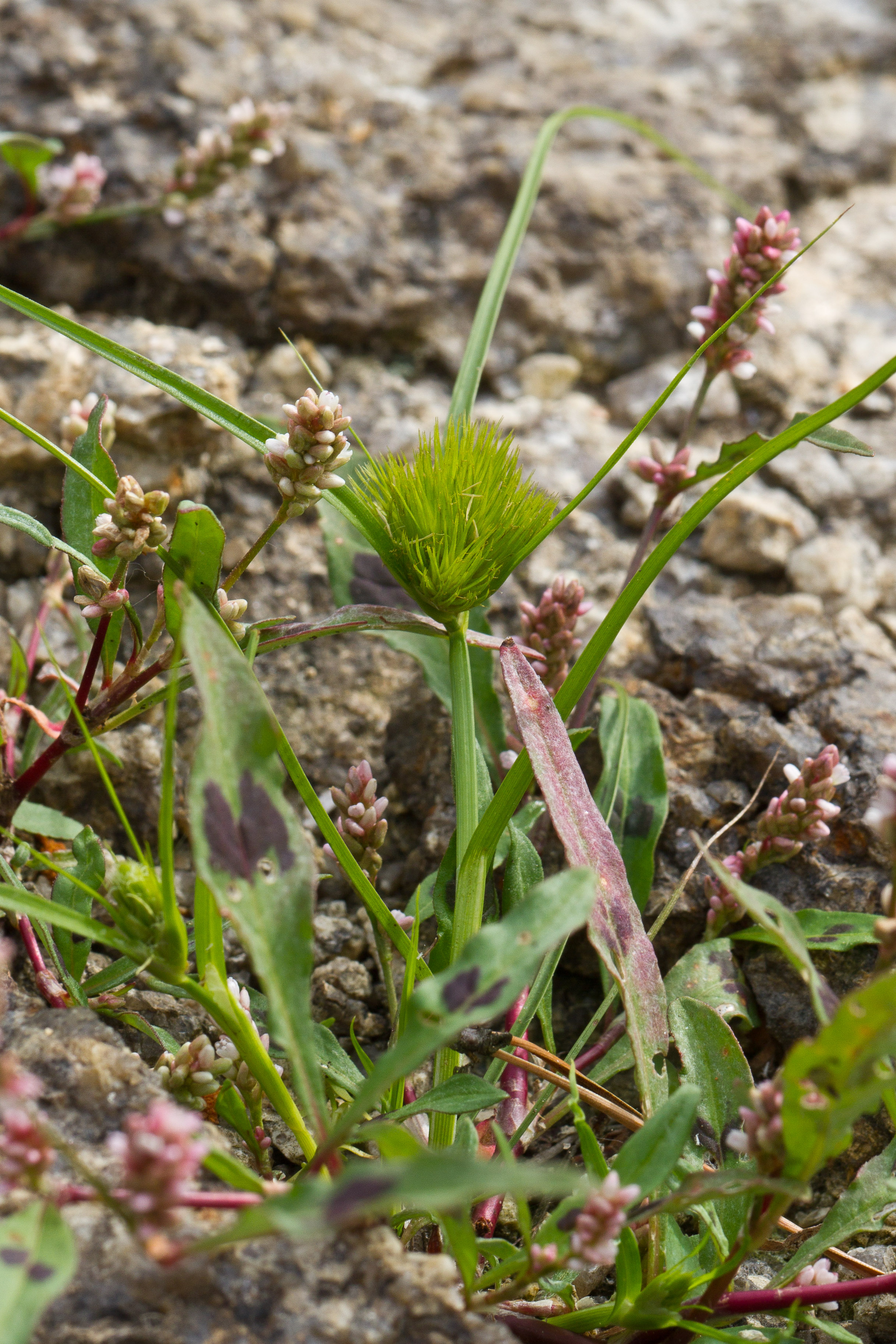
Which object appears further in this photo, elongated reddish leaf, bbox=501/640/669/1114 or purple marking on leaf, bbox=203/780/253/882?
elongated reddish leaf, bbox=501/640/669/1114

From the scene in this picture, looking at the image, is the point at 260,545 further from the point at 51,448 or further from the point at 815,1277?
the point at 815,1277

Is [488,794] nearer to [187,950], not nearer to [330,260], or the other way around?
[187,950]

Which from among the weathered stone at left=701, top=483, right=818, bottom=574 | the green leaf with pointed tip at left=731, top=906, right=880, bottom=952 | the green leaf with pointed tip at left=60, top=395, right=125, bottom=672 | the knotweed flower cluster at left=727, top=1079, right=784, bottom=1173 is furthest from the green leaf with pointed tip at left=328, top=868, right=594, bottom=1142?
the weathered stone at left=701, top=483, right=818, bottom=574

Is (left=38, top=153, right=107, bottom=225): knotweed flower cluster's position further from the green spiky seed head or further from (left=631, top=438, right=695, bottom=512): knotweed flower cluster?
(left=631, top=438, right=695, bottom=512): knotweed flower cluster

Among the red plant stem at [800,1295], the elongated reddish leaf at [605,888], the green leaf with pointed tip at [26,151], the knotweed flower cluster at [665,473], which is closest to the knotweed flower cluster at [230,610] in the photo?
the elongated reddish leaf at [605,888]

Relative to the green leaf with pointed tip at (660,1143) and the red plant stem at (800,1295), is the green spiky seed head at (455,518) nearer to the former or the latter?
the green leaf with pointed tip at (660,1143)

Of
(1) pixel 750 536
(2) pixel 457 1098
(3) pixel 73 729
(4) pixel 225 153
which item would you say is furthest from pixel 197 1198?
(4) pixel 225 153
